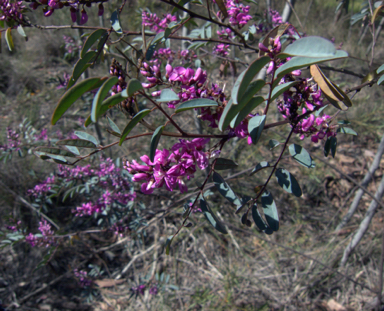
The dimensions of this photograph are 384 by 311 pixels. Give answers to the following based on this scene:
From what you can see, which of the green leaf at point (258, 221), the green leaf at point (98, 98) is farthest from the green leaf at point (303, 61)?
the green leaf at point (258, 221)

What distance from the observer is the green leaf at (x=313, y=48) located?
0.40m

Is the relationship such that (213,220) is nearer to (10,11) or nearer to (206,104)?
(206,104)

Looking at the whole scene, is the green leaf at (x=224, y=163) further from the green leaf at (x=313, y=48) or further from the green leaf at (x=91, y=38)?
the green leaf at (x=91, y=38)

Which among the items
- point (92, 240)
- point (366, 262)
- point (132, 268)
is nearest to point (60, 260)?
point (92, 240)

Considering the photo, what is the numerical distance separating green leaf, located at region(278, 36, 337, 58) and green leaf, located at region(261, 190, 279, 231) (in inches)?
18.9

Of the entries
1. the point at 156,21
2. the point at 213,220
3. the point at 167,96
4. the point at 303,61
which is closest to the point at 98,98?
the point at 167,96

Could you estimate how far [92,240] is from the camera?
8.34 ft

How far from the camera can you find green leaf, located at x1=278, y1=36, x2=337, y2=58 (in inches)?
15.6

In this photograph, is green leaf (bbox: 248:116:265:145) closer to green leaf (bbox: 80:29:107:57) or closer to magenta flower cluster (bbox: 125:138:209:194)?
magenta flower cluster (bbox: 125:138:209:194)

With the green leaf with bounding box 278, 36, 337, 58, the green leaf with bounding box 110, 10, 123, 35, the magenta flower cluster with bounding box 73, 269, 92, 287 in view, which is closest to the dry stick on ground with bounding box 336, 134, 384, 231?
the green leaf with bounding box 278, 36, 337, 58

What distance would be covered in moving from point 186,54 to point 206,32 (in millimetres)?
244

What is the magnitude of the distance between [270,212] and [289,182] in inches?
4.7

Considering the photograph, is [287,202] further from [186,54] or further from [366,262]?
[186,54]

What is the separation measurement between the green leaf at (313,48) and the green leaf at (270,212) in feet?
1.57
